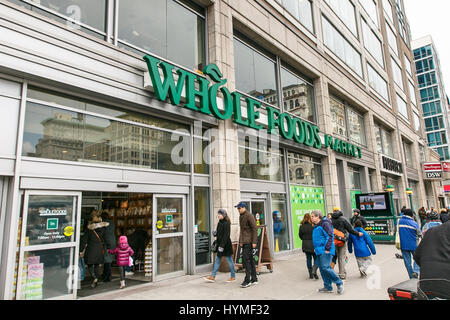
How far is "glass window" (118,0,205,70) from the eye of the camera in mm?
8008

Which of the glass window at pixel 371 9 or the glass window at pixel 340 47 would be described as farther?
the glass window at pixel 371 9

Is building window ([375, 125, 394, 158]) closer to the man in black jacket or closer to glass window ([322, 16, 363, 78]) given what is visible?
glass window ([322, 16, 363, 78])

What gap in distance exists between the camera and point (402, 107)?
31062mm

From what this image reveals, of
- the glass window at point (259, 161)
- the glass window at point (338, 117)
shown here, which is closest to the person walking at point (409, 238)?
the glass window at point (259, 161)

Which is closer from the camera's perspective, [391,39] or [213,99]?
[213,99]

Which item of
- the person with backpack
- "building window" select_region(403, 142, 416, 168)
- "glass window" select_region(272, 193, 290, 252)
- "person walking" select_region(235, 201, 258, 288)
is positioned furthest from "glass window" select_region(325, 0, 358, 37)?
"person walking" select_region(235, 201, 258, 288)

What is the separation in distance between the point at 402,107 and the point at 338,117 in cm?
1737

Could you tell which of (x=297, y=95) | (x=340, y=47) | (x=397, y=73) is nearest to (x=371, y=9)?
(x=397, y=73)

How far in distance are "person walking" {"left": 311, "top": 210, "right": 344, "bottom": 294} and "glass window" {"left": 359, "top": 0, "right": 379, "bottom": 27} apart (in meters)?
23.7

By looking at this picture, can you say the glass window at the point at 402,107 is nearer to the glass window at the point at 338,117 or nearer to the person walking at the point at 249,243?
the glass window at the point at 338,117

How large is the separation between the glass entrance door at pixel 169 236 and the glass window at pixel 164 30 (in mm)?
4259

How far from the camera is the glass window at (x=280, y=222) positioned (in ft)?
38.9

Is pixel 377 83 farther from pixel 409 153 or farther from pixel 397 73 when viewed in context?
pixel 409 153
